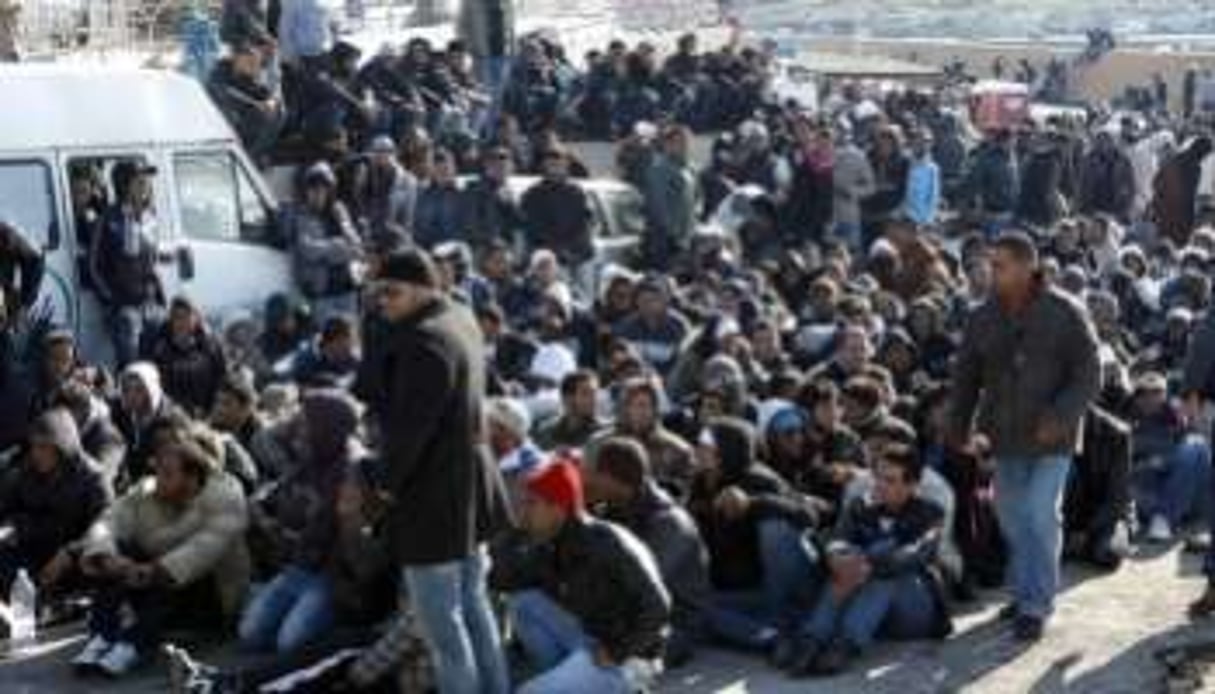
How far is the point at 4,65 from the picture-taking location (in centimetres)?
1373

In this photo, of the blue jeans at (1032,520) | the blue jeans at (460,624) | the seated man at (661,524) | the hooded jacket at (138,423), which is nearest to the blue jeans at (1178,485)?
the blue jeans at (1032,520)

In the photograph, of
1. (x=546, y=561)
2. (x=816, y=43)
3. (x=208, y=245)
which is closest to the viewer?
(x=546, y=561)

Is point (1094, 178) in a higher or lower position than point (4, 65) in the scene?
lower

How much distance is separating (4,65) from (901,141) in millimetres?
10153

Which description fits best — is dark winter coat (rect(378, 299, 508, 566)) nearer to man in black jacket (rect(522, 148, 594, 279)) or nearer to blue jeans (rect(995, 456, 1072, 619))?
blue jeans (rect(995, 456, 1072, 619))

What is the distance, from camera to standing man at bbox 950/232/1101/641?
31.3ft

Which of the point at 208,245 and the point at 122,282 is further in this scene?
the point at 208,245

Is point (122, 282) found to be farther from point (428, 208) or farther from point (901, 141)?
point (901, 141)

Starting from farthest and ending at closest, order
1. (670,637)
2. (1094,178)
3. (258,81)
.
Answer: (1094,178) < (258,81) < (670,637)

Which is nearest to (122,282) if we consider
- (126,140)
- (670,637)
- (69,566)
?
(126,140)

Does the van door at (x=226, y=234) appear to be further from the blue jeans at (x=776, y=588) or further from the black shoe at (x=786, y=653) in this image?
the black shoe at (x=786, y=653)

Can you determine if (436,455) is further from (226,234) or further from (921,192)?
(921,192)

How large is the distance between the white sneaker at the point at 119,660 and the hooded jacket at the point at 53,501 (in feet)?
3.12

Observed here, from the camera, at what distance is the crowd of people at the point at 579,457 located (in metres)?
8.40
